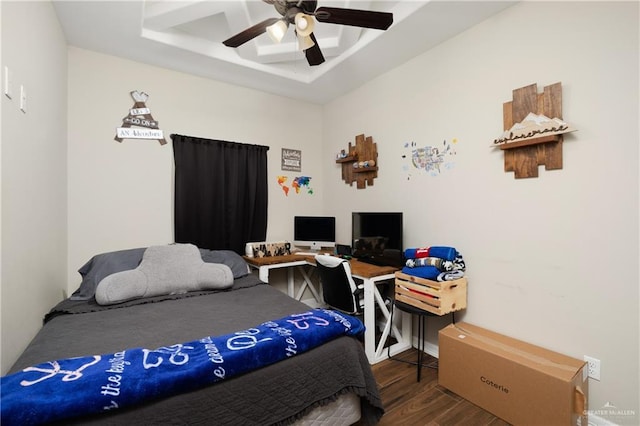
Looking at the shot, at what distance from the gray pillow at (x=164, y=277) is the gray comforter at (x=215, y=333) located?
75 mm

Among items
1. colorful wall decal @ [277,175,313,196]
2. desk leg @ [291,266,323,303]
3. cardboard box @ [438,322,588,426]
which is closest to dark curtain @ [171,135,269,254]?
colorful wall decal @ [277,175,313,196]

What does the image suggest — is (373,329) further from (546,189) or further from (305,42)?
(305,42)

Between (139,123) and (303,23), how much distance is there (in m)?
1.96

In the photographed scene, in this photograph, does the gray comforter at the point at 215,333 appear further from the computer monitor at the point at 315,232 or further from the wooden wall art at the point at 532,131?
the wooden wall art at the point at 532,131

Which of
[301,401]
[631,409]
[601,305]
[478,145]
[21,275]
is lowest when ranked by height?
[631,409]

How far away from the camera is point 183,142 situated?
2984mm

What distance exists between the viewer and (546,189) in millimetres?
1864

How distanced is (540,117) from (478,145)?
440mm

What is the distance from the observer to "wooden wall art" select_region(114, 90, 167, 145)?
2730mm

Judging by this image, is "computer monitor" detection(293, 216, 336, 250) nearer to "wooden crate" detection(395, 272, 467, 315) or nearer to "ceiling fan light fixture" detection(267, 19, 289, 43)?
"wooden crate" detection(395, 272, 467, 315)

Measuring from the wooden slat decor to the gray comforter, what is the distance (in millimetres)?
1614

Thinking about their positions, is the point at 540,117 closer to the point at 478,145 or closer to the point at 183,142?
the point at 478,145

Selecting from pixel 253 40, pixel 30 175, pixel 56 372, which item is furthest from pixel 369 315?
pixel 253 40

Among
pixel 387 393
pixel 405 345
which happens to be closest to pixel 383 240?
pixel 405 345
